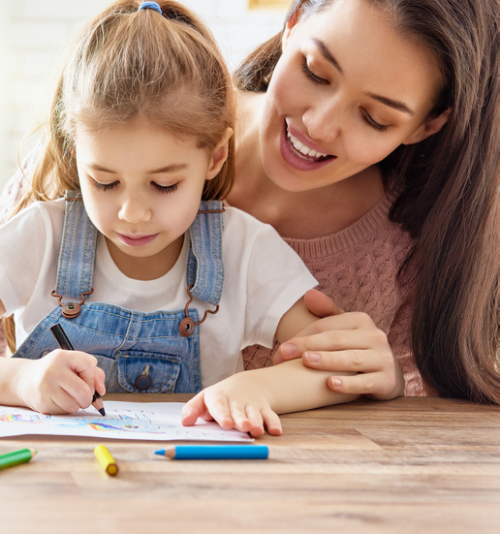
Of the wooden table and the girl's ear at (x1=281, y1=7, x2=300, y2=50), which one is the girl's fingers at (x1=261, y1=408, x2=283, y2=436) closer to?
the wooden table

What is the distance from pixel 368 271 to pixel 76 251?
2.09 feet

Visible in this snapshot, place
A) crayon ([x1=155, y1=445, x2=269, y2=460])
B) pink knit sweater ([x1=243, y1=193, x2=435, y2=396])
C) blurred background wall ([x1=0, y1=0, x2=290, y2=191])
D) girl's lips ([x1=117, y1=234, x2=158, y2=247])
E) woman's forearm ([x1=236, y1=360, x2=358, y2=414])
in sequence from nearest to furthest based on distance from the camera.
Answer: crayon ([x1=155, y1=445, x2=269, y2=460])
woman's forearm ([x1=236, y1=360, x2=358, y2=414])
girl's lips ([x1=117, y1=234, x2=158, y2=247])
pink knit sweater ([x1=243, y1=193, x2=435, y2=396])
blurred background wall ([x1=0, y1=0, x2=290, y2=191])

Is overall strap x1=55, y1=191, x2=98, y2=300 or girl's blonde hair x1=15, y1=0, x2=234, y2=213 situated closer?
girl's blonde hair x1=15, y1=0, x2=234, y2=213

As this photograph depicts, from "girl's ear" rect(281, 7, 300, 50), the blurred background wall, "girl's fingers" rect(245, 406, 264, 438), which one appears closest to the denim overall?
"girl's fingers" rect(245, 406, 264, 438)

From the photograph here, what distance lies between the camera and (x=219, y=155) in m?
1.06

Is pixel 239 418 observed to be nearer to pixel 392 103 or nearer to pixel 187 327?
pixel 187 327

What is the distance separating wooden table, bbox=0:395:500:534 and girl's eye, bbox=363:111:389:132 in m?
0.55

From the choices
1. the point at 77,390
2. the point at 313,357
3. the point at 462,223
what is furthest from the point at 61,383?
the point at 462,223

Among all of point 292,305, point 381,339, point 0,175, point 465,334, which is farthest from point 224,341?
point 0,175

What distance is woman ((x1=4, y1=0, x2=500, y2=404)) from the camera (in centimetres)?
98

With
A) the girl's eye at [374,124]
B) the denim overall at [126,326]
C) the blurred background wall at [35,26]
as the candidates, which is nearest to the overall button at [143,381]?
the denim overall at [126,326]

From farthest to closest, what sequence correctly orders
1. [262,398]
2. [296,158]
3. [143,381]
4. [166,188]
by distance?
[296,158] → [143,381] → [166,188] → [262,398]

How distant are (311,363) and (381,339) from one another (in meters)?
0.14

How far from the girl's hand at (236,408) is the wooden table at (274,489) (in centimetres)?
3
